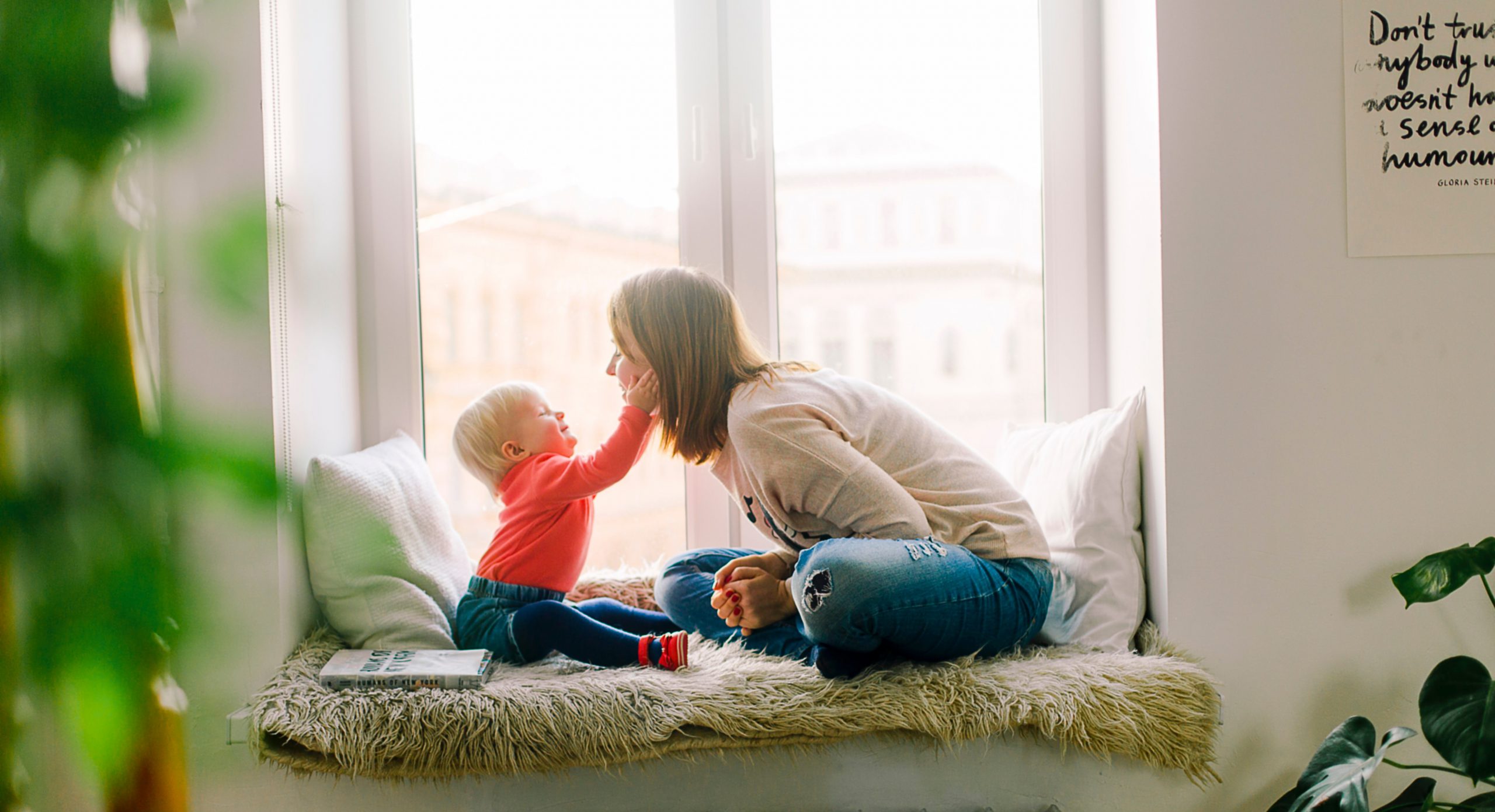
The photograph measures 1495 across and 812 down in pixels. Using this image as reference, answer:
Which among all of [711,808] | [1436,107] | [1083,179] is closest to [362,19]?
[1083,179]

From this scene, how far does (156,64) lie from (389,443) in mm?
1083

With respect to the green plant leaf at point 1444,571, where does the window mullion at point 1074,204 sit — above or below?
above

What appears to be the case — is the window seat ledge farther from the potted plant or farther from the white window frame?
the white window frame

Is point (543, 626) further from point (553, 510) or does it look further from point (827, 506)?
point (827, 506)

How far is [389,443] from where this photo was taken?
163 centimetres

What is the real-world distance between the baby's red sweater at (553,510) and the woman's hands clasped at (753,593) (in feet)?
0.86

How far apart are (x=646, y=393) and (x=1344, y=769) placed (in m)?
1.06

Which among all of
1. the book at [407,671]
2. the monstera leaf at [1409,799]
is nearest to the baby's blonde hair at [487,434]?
the book at [407,671]

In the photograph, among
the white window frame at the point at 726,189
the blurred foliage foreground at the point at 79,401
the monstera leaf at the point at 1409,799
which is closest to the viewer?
the blurred foliage foreground at the point at 79,401

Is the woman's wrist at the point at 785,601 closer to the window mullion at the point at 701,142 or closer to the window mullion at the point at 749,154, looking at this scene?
the window mullion at the point at 701,142

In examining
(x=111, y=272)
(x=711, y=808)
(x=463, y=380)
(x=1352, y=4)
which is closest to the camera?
(x=111, y=272)

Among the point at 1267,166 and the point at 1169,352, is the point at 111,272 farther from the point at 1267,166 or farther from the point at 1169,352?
the point at 1267,166

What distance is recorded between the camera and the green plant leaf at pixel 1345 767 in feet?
3.34

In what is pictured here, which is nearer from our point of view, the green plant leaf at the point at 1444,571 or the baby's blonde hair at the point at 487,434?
the green plant leaf at the point at 1444,571
